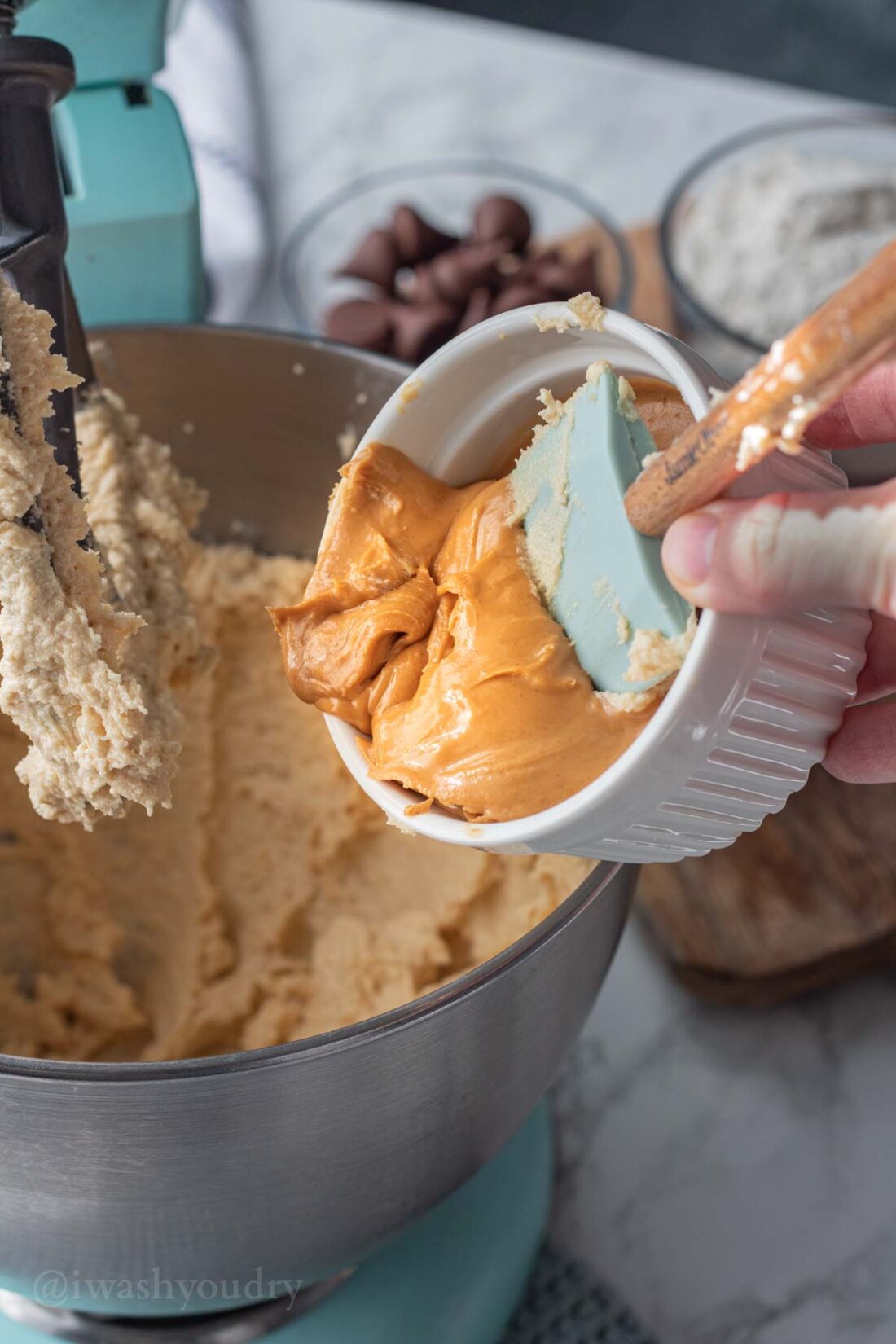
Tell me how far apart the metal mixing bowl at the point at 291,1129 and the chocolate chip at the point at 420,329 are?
25.0 inches

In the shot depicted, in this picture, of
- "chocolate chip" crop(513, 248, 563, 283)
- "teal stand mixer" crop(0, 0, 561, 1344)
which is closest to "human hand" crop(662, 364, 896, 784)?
"teal stand mixer" crop(0, 0, 561, 1344)

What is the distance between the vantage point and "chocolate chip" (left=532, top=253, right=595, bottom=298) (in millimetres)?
1125

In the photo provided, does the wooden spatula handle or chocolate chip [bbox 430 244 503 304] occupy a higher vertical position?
the wooden spatula handle

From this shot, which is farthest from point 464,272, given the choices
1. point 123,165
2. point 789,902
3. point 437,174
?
point 789,902

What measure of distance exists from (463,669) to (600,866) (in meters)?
0.10

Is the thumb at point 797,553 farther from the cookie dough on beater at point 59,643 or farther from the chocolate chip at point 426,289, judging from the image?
the chocolate chip at point 426,289

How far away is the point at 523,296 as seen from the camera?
1.12 m

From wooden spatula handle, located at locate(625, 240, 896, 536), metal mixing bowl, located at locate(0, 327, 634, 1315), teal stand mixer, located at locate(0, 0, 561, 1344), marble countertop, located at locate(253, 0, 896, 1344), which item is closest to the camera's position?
wooden spatula handle, located at locate(625, 240, 896, 536)

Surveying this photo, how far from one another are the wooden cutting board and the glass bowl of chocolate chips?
1.51 ft

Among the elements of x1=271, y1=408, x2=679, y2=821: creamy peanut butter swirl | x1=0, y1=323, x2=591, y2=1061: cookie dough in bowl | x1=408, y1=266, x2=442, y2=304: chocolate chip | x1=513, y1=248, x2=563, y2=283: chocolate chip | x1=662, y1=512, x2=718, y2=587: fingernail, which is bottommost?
x1=0, y1=323, x2=591, y2=1061: cookie dough in bowl

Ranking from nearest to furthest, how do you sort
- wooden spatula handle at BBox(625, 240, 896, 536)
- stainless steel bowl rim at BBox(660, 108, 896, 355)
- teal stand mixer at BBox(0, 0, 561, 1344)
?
wooden spatula handle at BBox(625, 240, 896, 536) → teal stand mixer at BBox(0, 0, 561, 1344) → stainless steel bowl rim at BBox(660, 108, 896, 355)

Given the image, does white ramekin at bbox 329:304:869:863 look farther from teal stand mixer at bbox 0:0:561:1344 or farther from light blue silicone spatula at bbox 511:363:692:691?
teal stand mixer at bbox 0:0:561:1344

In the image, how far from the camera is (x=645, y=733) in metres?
0.45

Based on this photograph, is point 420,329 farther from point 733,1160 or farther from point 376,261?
point 733,1160
